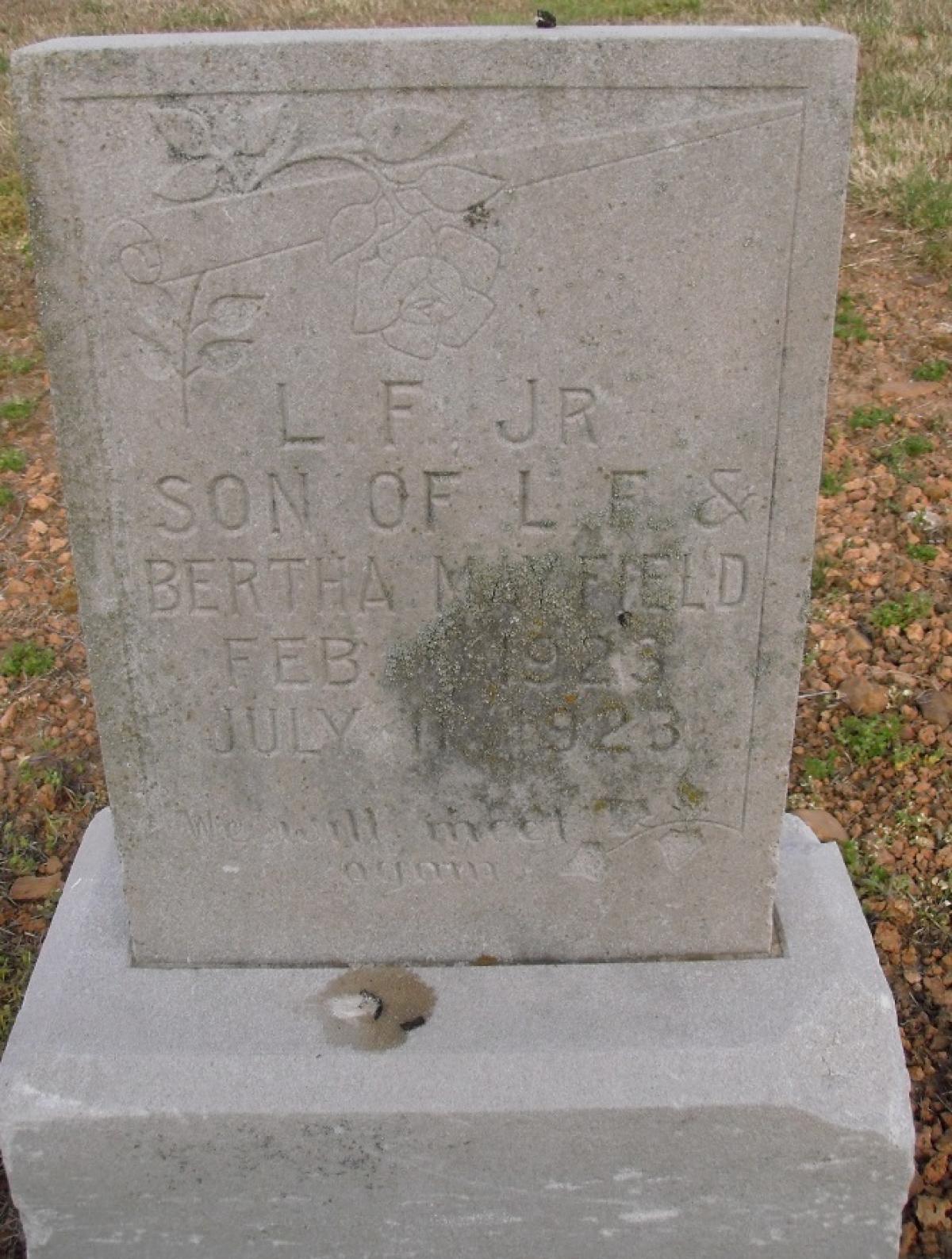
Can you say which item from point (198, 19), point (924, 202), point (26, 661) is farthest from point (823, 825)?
point (198, 19)

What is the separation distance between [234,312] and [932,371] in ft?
14.1

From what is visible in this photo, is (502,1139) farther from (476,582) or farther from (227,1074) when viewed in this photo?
(476,582)

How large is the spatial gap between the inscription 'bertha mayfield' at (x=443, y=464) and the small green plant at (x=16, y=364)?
14.1 feet

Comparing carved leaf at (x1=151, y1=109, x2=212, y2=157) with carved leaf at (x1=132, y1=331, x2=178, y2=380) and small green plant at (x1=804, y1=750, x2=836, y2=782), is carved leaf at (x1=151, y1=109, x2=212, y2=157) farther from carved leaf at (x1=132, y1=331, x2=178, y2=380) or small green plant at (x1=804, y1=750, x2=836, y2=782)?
small green plant at (x1=804, y1=750, x2=836, y2=782)

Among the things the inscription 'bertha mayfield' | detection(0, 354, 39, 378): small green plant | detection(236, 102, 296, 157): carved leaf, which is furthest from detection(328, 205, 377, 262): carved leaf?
detection(0, 354, 39, 378): small green plant

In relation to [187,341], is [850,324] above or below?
below

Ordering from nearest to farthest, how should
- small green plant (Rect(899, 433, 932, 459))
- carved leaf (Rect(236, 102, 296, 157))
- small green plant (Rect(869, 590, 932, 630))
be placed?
carved leaf (Rect(236, 102, 296, 157)), small green plant (Rect(869, 590, 932, 630)), small green plant (Rect(899, 433, 932, 459))

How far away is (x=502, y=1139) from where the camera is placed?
7.95ft

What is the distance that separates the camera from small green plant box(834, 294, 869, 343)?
594cm

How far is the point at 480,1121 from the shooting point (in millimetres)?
2402

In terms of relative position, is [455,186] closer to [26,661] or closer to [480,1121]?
[480,1121]

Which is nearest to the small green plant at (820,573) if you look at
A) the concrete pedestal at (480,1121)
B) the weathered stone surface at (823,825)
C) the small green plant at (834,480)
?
the small green plant at (834,480)

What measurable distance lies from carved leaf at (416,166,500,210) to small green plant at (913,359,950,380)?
13.5 ft

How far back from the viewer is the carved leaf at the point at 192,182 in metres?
1.98
